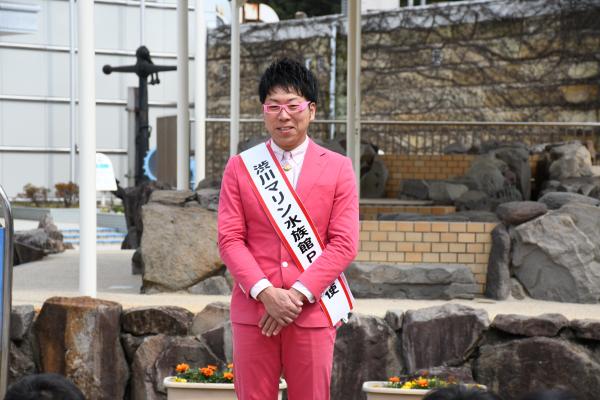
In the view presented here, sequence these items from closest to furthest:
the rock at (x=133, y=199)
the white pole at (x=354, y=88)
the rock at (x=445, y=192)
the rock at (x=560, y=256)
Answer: the rock at (x=560, y=256) → the white pole at (x=354, y=88) → the rock at (x=445, y=192) → the rock at (x=133, y=199)

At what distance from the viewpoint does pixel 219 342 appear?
6758 millimetres

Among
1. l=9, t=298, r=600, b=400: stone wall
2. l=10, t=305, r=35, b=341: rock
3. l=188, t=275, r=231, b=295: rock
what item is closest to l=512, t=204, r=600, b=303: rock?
l=9, t=298, r=600, b=400: stone wall

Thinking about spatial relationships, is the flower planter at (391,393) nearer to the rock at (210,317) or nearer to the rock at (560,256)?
the rock at (210,317)

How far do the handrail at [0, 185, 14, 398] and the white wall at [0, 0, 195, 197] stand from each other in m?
25.4

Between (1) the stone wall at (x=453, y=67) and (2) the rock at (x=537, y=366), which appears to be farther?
(1) the stone wall at (x=453, y=67)

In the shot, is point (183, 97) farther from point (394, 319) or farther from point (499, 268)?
point (394, 319)

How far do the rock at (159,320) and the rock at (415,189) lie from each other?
7293mm

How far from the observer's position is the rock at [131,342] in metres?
6.87

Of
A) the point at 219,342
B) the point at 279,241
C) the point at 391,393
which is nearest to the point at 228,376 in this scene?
the point at 219,342

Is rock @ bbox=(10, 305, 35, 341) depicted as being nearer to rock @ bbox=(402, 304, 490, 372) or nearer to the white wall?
rock @ bbox=(402, 304, 490, 372)

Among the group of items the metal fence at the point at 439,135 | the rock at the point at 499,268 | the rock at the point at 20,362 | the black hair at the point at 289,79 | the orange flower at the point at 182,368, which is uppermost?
the metal fence at the point at 439,135

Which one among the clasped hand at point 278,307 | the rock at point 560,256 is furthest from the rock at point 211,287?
the clasped hand at point 278,307

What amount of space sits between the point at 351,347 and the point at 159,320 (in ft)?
3.78

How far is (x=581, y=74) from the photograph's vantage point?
22.2 m
